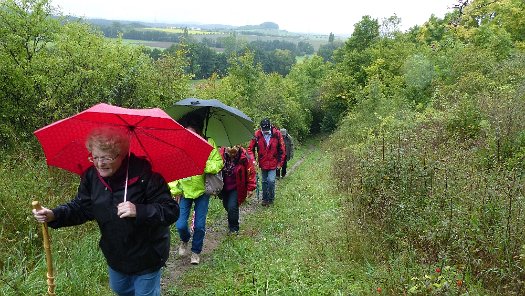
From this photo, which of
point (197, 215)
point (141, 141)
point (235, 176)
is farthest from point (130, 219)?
point (235, 176)

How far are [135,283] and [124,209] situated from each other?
0.84 metres

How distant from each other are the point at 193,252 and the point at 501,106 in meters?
7.27

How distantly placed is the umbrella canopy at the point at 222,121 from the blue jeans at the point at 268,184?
3.85 meters

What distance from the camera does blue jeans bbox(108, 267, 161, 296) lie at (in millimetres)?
3375

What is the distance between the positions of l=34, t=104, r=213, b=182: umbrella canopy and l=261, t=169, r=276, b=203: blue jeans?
644cm

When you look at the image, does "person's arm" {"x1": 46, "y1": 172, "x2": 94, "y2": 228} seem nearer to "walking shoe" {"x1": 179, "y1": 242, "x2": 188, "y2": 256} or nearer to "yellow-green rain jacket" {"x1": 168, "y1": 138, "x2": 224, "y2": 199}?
"yellow-green rain jacket" {"x1": 168, "y1": 138, "x2": 224, "y2": 199}

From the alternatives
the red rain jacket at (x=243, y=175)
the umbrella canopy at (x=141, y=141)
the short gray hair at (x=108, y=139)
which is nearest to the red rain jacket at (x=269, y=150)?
the red rain jacket at (x=243, y=175)

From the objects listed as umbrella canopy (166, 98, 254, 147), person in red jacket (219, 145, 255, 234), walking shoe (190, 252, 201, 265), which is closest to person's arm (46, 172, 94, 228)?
umbrella canopy (166, 98, 254, 147)

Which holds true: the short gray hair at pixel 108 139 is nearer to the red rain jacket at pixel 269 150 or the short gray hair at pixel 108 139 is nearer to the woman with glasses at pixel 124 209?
the woman with glasses at pixel 124 209

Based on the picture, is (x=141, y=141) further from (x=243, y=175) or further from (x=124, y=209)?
(x=243, y=175)

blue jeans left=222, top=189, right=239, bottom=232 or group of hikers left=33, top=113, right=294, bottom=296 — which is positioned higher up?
group of hikers left=33, top=113, right=294, bottom=296

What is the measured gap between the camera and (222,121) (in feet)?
19.6

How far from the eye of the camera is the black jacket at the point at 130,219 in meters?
3.14

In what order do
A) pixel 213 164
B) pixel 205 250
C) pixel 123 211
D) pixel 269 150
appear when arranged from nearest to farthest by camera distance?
1. pixel 123 211
2. pixel 213 164
3. pixel 205 250
4. pixel 269 150
